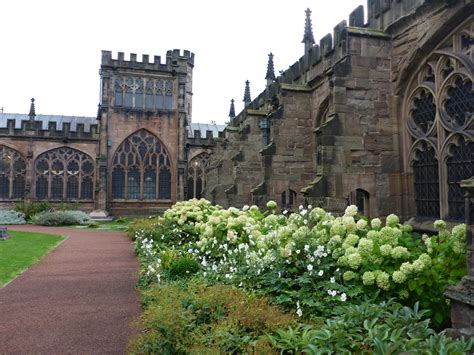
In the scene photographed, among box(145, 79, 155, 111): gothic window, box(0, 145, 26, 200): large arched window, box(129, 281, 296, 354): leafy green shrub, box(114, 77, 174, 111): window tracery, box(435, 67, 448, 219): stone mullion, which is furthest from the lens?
box(145, 79, 155, 111): gothic window

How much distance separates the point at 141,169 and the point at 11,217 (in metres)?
9.65

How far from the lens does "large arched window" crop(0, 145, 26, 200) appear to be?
29.0 m

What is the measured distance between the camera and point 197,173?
3200 cm

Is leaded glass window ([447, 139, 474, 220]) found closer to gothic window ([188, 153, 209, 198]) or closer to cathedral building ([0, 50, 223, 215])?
cathedral building ([0, 50, 223, 215])

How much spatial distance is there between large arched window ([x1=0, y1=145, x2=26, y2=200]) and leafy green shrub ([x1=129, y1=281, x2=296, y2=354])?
1135 inches

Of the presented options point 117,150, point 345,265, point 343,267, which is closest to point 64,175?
point 117,150

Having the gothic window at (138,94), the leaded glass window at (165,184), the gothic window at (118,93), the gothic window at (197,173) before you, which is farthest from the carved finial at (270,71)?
the gothic window at (118,93)

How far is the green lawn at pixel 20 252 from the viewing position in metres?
9.36

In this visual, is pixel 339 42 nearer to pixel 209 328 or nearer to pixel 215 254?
pixel 215 254

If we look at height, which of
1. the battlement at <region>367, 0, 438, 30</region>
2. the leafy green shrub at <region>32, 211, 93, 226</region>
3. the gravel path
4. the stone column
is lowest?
the gravel path

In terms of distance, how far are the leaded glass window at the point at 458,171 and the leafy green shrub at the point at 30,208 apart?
2647 cm

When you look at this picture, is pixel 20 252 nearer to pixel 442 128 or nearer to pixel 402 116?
pixel 402 116

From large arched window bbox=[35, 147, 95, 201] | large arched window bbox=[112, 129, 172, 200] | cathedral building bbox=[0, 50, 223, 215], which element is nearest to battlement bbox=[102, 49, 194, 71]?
cathedral building bbox=[0, 50, 223, 215]

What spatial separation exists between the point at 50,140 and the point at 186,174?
36.4ft
